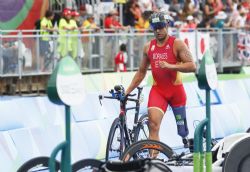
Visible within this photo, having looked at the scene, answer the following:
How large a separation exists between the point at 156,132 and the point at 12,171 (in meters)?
2.09

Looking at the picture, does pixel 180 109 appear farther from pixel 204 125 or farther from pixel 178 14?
pixel 178 14

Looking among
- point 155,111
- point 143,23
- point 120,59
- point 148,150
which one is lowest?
point 120,59

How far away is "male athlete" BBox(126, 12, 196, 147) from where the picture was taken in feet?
34.4

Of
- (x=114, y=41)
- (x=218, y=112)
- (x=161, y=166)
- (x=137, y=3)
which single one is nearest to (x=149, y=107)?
(x=161, y=166)

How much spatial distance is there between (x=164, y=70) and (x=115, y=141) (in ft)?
3.66

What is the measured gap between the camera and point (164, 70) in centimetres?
1069

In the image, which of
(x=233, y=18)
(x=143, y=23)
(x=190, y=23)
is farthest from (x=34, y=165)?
(x=233, y=18)

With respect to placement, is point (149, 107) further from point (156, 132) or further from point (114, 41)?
point (114, 41)

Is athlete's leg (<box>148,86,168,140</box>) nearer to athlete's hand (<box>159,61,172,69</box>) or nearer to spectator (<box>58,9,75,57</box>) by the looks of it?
athlete's hand (<box>159,61,172,69</box>)

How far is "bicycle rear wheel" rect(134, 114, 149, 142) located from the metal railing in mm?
7578

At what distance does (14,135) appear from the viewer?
11844 millimetres

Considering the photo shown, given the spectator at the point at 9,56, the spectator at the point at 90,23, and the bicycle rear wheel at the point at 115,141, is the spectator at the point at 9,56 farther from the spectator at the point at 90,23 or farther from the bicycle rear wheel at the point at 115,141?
the bicycle rear wheel at the point at 115,141

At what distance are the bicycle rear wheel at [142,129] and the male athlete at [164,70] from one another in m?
0.57

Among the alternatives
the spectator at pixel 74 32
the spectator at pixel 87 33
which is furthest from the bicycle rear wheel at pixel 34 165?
the spectator at pixel 87 33
